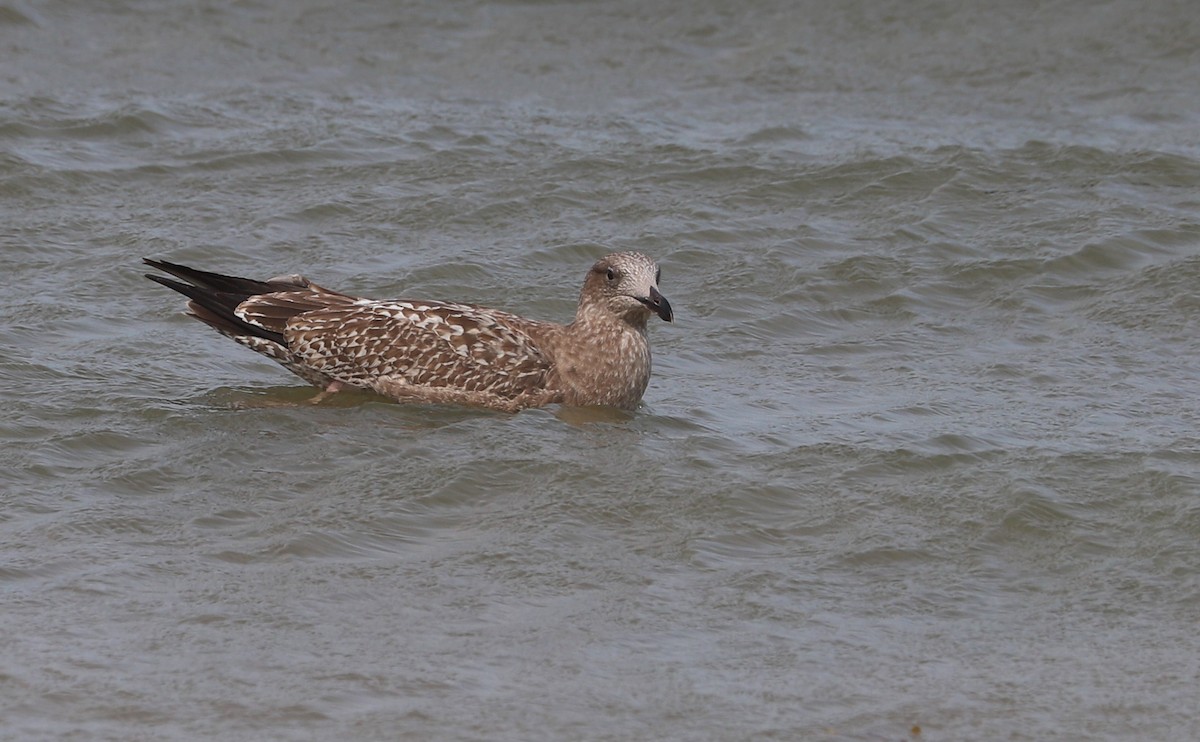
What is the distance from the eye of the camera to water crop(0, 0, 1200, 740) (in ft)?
19.8

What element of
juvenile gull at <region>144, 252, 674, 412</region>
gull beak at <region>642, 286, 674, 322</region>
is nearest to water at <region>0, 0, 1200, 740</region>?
juvenile gull at <region>144, 252, 674, 412</region>

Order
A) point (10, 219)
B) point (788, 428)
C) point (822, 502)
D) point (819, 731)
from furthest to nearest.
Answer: point (10, 219) → point (788, 428) → point (822, 502) → point (819, 731)

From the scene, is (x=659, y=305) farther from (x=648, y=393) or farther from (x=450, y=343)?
(x=450, y=343)

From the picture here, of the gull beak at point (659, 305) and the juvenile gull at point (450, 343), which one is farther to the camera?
the juvenile gull at point (450, 343)

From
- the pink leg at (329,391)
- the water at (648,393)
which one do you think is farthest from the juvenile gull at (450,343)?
the water at (648,393)

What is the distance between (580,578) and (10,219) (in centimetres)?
622

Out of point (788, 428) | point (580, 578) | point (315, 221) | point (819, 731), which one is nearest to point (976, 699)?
point (819, 731)

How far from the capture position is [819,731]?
18.6ft

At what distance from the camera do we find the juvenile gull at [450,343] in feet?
30.0

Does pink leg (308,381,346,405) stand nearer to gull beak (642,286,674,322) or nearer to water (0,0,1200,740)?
water (0,0,1200,740)

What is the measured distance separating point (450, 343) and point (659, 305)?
3.47 feet

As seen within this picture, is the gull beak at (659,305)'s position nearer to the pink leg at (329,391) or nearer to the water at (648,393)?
the water at (648,393)

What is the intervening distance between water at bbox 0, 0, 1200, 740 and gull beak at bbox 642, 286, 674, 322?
1.65ft

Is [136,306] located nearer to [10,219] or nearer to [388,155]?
[10,219]
